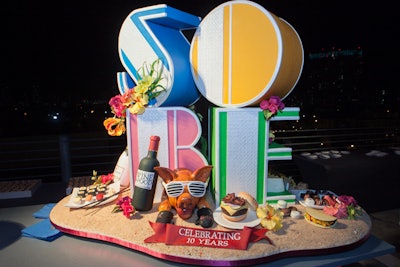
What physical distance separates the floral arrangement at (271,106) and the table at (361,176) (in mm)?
1668

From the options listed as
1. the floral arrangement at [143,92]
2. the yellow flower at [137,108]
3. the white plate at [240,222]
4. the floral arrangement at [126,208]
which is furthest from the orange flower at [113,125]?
the white plate at [240,222]

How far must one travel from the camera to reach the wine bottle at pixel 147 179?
1729 mm

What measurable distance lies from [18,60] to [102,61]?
63.7 inches

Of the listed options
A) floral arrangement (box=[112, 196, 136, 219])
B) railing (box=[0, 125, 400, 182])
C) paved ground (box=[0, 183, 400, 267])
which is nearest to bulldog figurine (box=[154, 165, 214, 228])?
floral arrangement (box=[112, 196, 136, 219])

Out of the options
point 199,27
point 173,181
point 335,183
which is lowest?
point 335,183

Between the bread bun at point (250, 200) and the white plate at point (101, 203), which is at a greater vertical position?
the bread bun at point (250, 200)

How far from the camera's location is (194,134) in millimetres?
1888

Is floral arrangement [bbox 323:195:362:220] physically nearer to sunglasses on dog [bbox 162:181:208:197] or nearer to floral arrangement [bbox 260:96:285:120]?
floral arrangement [bbox 260:96:285:120]

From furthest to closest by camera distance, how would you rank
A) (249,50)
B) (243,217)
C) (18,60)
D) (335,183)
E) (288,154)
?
(18,60) → (335,183) → (288,154) → (249,50) → (243,217)

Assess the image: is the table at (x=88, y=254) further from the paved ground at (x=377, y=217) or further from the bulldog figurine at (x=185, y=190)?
the paved ground at (x=377, y=217)

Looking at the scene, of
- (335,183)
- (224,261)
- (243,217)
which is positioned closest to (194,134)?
(243,217)

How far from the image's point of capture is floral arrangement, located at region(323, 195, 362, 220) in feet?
5.57

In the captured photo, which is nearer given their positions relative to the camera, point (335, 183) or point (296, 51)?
point (296, 51)

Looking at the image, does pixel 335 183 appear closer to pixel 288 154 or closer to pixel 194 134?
pixel 288 154
